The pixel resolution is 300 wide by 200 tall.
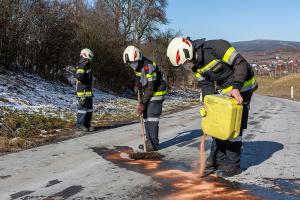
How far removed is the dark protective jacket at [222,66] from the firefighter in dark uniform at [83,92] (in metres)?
5.63

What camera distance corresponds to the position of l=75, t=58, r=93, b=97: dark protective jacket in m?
11.5

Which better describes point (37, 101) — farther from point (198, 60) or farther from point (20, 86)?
point (198, 60)

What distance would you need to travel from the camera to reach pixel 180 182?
220 inches

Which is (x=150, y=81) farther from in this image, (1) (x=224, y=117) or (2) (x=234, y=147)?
(1) (x=224, y=117)

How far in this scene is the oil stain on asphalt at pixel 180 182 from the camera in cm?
496

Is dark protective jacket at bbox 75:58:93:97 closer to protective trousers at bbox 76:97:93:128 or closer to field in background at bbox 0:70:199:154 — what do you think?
protective trousers at bbox 76:97:93:128

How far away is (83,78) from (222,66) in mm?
6206

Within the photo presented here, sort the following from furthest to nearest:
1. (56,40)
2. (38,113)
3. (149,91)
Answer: (56,40), (38,113), (149,91)

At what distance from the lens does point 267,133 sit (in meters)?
10.4

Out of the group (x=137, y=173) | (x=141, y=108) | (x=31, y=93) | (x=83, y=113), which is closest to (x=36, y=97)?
(x=31, y=93)

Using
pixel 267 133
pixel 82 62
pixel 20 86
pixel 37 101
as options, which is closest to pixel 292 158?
pixel 267 133

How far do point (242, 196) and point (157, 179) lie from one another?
4.10ft

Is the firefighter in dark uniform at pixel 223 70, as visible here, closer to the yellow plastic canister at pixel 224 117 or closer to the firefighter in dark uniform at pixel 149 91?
the yellow plastic canister at pixel 224 117

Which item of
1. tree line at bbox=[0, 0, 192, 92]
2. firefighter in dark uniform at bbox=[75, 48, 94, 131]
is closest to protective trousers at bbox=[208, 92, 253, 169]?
firefighter in dark uniform at bbox=[75, 48, 94, 131]
